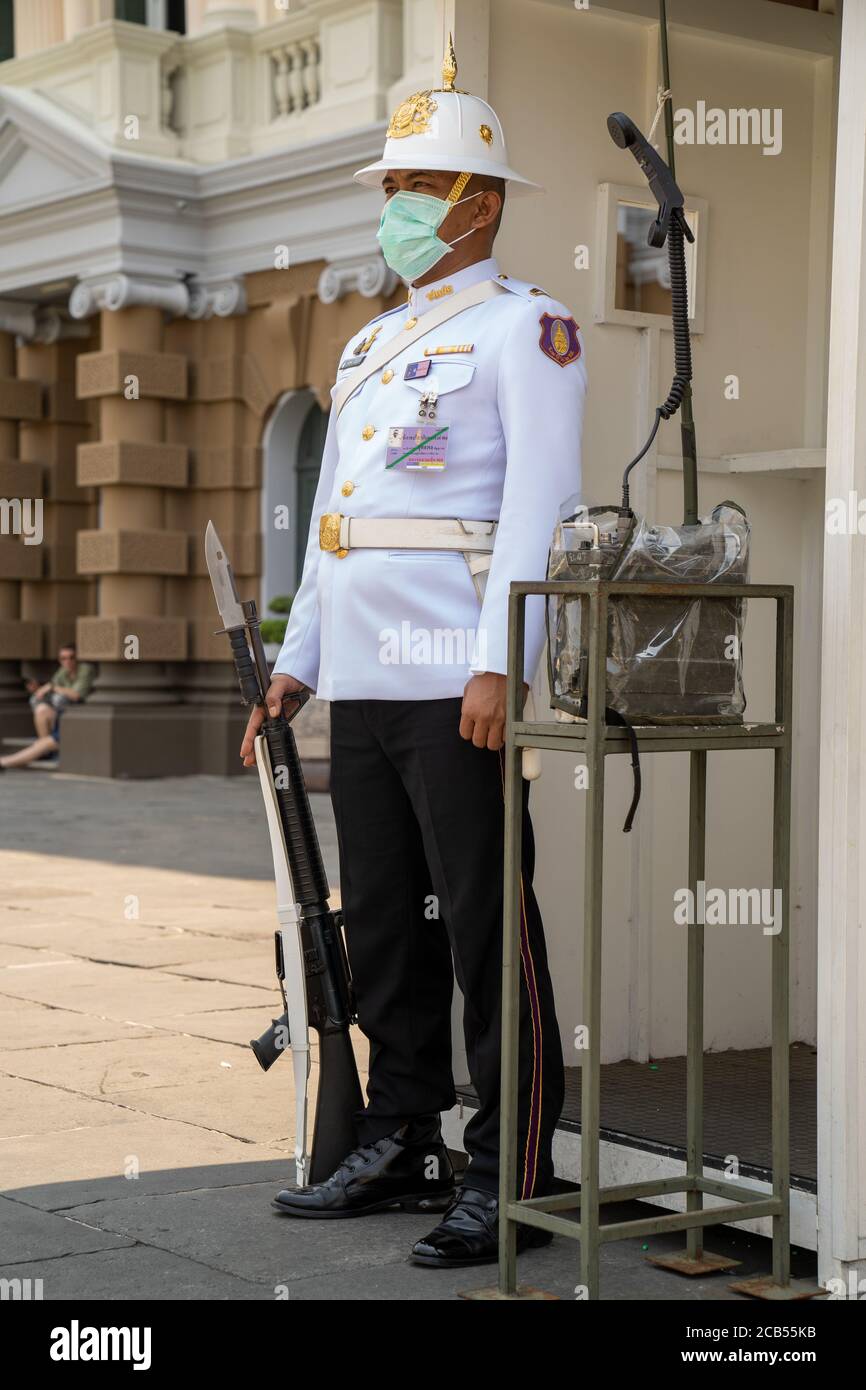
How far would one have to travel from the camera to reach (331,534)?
380cm

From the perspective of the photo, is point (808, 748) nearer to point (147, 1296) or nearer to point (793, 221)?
point (793, 221)

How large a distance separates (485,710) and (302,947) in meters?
0.72

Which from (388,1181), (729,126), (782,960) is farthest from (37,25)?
(782,960)

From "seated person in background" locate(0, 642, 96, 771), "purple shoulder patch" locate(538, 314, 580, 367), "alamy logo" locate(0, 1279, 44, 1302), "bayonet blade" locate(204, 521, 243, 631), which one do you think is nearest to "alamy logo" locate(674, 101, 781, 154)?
"purple shoulder patch" locate(538, 314, 580, 367)

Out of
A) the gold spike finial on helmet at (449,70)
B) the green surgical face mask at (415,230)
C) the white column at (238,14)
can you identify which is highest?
the white column at (238,14)

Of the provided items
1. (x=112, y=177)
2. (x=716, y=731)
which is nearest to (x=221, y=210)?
(x=112, y=177)

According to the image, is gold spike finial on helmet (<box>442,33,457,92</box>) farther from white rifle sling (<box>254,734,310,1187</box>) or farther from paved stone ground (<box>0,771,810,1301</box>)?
paved stone ground (<box>0,771,810,1301</box>)

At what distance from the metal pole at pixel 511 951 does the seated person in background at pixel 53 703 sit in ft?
46.7

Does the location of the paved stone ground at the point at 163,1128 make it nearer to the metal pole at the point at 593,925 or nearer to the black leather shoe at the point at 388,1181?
the black leather shoe at the point at 388,1181

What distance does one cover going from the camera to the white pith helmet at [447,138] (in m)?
3.67

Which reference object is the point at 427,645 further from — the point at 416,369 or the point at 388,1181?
the point at 388,1181

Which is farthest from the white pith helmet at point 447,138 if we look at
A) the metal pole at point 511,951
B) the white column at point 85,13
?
the white column at point 85,13

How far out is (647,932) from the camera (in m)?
4.49
